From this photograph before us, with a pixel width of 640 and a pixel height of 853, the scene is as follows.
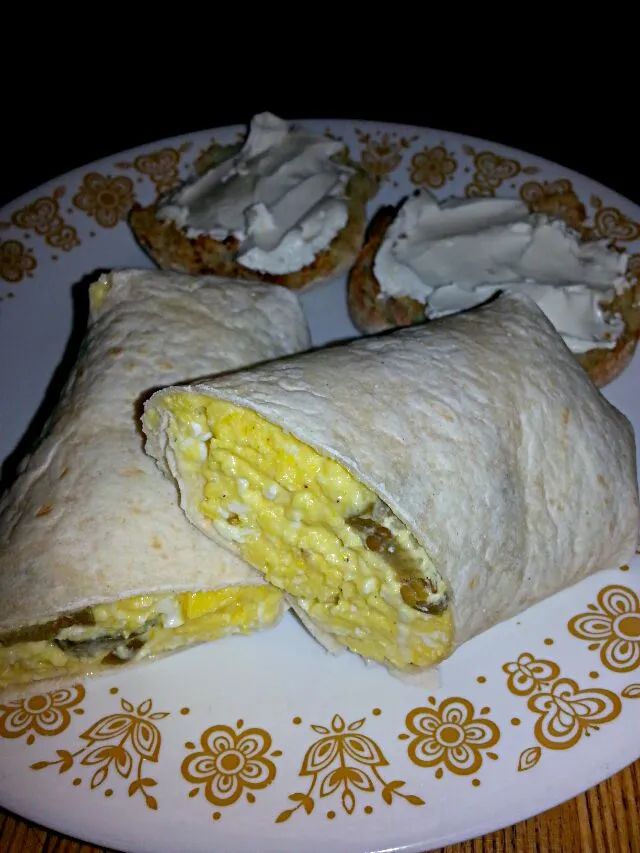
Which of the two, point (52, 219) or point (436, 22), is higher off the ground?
point (436, 22)

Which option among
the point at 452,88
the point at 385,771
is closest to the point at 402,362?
the point at 385,771

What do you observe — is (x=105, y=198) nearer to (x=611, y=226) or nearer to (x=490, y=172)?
(x=490, y=172)

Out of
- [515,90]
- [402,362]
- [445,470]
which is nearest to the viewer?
[445,470]

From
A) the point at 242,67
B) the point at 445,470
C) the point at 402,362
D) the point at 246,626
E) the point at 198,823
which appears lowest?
the point at 198,823

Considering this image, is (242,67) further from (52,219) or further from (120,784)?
(120,784)

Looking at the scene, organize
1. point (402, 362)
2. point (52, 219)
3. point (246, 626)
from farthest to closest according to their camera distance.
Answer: point (52, 219)
point (246, 626)
point (402, 362)

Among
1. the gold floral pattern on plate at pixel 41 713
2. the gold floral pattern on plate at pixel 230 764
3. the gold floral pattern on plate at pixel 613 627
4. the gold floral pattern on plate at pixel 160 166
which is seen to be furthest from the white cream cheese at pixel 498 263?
the gold floral pattern on plate at pixel 41 713
